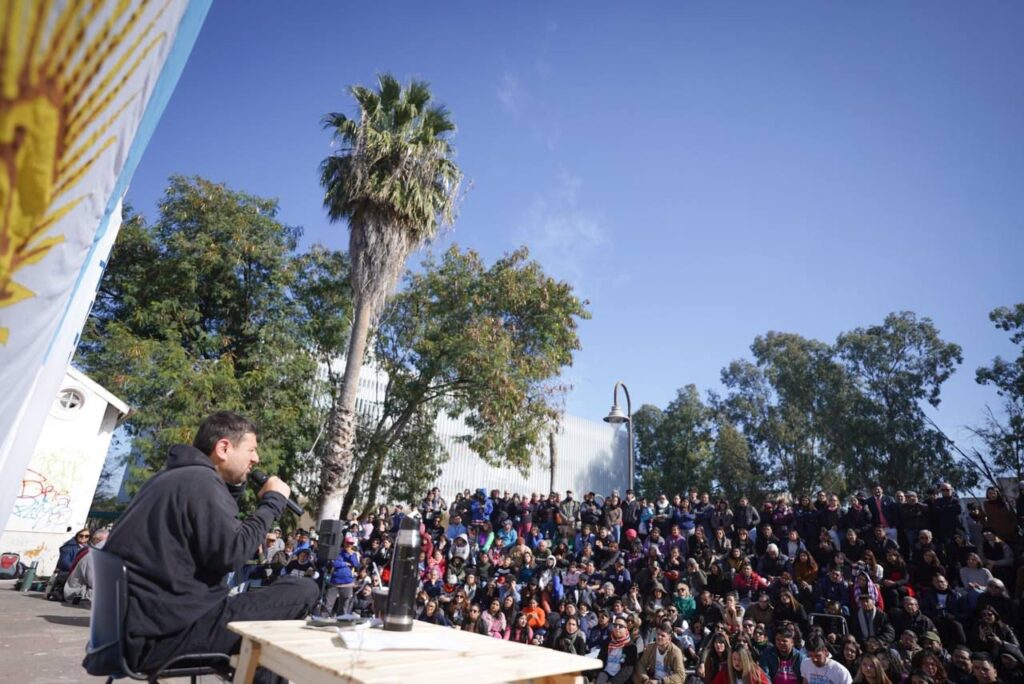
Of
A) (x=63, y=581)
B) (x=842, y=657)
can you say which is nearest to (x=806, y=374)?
(x=842, y=657)

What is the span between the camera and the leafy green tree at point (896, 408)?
27.0 meters

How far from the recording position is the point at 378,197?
12.2m

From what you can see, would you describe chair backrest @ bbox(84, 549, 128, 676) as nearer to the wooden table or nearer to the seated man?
the wooden table

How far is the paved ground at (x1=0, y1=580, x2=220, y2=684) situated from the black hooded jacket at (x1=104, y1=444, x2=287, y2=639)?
102 inches

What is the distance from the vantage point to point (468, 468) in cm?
2714

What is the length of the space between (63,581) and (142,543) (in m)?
12.1

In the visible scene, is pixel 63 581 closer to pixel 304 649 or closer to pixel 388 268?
pixel 388 268

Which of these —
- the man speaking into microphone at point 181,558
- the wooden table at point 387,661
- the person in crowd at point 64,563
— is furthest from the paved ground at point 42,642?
the wooden table at point 387,661

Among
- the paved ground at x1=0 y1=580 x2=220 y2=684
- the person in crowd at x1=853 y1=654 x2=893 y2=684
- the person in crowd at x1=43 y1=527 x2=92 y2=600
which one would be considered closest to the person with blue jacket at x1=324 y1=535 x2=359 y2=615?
the paved ground at x1=0 y1=580 x2=220 y2=684

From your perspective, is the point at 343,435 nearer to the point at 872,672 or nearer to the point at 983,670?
the point at 872,672

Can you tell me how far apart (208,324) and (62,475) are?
6.53 meters

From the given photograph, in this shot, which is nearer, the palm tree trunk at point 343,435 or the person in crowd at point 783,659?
the person in crowd at point 783,659

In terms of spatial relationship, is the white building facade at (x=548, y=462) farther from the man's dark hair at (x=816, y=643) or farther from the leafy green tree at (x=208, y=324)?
the man's dark hair at (x=816, y=643)

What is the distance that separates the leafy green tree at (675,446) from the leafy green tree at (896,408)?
9.64 m
